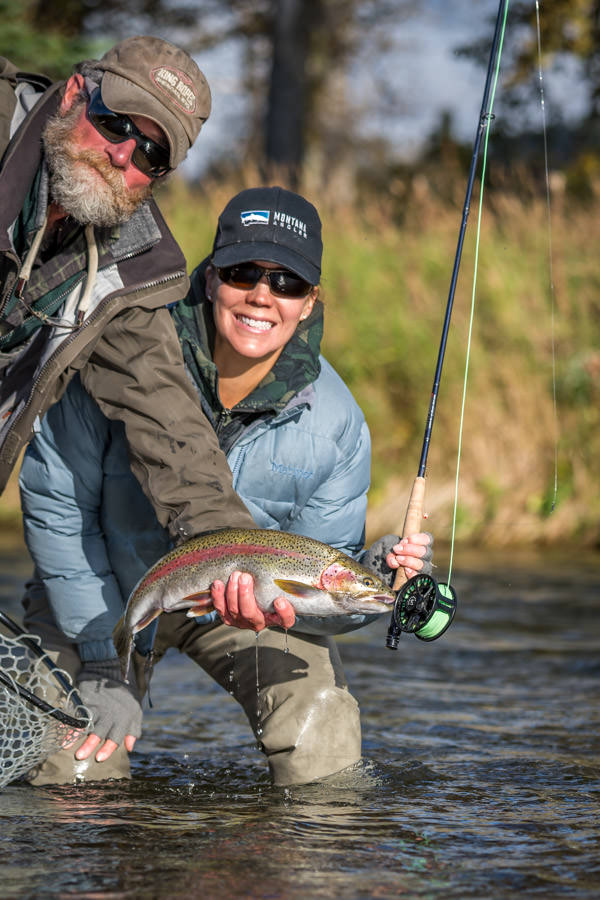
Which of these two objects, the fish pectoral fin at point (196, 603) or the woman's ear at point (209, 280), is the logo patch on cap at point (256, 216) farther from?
the fish pectoral fin at point (196, 603)

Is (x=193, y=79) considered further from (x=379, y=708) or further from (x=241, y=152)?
(x=241, y=152)

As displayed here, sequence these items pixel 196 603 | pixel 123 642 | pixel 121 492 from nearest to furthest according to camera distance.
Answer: pixel 196 603 < pixel 123 642 < pixel 121 492

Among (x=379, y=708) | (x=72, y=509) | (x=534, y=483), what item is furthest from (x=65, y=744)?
(x=534, y=483)

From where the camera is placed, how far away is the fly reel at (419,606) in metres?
3.47

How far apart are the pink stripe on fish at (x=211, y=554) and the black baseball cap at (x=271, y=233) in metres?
0.89

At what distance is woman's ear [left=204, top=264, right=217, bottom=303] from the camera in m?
3.95

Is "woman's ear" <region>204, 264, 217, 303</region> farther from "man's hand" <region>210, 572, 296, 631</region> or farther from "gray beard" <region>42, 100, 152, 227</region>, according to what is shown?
"man's hand" <region>210, 572, 296, 631</region>

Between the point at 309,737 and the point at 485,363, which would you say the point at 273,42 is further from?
the point at 309,737

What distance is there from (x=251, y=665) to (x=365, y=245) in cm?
657

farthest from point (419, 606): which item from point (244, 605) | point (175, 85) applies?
point (175, 85)

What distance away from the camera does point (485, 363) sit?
9164 millimetres

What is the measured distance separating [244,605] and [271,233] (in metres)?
1.14

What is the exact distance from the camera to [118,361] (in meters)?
3.65

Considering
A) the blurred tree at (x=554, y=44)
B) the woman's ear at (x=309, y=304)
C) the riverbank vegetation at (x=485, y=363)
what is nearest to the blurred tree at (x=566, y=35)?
the blurred tree at (x=554, y=44)
